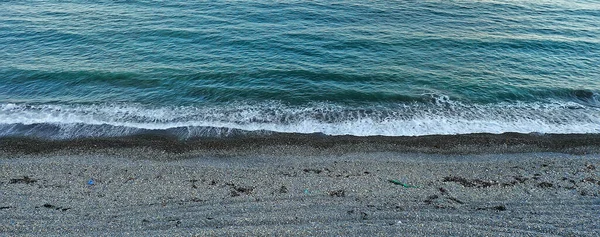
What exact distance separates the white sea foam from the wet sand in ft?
4.00

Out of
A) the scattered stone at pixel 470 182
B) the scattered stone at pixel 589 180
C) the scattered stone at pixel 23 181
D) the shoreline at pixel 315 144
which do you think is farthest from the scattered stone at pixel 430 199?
the scattered stone at pixel 23 181

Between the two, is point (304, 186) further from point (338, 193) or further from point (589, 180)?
point (589, 180)

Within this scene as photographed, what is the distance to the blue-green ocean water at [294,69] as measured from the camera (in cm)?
2202

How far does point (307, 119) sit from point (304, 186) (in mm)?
7249

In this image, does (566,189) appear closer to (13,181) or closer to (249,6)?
(13,181)

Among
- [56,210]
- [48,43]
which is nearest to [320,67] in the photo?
[56,210]

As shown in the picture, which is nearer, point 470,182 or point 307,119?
point 470,182

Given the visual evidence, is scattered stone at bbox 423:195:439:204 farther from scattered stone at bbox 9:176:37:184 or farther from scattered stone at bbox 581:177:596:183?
scattered stone at bbox 9:176:37:184

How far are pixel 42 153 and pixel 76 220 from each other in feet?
24.2

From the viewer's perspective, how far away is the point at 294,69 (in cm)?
2803

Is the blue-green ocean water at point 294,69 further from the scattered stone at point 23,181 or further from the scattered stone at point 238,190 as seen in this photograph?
the scattered stone at point 238,190

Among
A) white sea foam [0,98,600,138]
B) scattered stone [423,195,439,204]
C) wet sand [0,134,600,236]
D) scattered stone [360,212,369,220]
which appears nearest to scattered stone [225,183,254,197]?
wet sand [0,134,600,236]

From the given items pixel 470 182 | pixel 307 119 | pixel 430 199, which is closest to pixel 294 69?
pixel 307 119

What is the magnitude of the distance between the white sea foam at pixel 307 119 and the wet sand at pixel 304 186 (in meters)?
1.22
